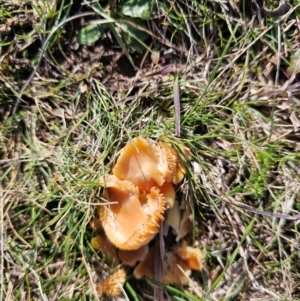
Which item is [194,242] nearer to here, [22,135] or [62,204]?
[62,204]

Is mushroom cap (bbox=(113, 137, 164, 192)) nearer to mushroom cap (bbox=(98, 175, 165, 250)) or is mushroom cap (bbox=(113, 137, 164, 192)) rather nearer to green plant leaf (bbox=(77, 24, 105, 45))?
mushroom cap (bbox=(98, 175, 165, 250))

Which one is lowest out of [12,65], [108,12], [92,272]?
[92,272]

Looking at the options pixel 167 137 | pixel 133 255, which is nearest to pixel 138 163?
pixel 167 137

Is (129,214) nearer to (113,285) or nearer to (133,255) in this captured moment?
(133,255)

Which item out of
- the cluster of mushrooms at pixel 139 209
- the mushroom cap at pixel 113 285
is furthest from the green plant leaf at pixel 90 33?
the mushroom cap at pixel 113 285

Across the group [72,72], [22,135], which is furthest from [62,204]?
[72,72]

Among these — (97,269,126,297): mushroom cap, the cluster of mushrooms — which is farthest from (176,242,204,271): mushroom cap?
(97,269,126,297): mushroom cap
